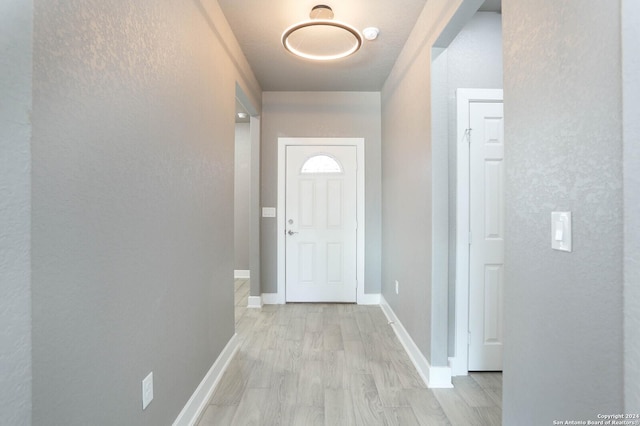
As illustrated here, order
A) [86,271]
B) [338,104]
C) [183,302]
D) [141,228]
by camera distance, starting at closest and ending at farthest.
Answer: [86,271]
[141,228]
[183,302]
[338,104]

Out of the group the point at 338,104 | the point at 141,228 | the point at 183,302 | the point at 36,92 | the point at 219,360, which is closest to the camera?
the point at 36,92

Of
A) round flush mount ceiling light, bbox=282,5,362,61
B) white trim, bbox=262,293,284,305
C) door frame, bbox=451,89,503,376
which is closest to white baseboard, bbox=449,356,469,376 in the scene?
door frame, bbox=451,89,503,376

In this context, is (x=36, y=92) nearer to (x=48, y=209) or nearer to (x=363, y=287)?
(x=48, y=209)

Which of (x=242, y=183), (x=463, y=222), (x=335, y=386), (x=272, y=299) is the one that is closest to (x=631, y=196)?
(x=463, y=222)

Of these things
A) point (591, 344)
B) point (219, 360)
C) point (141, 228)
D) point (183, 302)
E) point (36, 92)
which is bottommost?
point (219, 360)

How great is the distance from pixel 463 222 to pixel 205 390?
6.50 ft

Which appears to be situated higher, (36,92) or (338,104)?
(338,104)

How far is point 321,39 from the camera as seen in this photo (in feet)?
7.25

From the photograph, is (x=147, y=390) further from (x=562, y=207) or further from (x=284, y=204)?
(x=284, y=204)

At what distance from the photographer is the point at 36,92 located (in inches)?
27.9

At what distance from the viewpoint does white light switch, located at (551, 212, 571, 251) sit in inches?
33.6

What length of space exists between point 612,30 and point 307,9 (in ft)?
6.04

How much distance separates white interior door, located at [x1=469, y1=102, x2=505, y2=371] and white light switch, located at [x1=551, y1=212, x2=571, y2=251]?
1191 millimetres

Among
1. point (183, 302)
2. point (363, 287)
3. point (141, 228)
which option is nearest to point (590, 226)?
point (141, 228)
